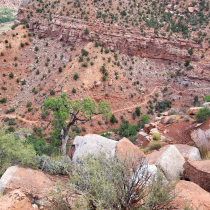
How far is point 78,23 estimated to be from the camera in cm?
Answer: 3441

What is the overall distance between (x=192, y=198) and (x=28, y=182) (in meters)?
5.66

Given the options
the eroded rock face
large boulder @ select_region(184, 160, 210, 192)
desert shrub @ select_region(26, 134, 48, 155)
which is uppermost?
the eroded rock face

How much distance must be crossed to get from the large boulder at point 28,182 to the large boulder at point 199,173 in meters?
4.88

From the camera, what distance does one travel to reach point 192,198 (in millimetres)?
4078

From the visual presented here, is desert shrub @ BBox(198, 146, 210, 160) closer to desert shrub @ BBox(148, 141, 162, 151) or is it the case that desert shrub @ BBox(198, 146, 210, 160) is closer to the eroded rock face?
desert shrub @ BBox(148, 141, 162, 151)

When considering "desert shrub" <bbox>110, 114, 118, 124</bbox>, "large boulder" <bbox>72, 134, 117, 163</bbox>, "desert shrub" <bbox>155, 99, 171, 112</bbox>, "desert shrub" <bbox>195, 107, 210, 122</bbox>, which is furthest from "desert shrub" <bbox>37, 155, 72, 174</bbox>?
"desert shrub" <bbox>155, 99, 171, 112</bbox>

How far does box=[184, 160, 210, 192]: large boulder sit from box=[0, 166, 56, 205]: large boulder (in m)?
4.88

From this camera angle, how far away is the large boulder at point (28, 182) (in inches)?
205

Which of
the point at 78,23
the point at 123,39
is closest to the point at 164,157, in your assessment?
the point at 123,39

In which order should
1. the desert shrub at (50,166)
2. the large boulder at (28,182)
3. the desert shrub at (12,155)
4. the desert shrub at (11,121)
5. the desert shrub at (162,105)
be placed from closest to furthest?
the large boulder at (28,182) < the desert shrub at (12,155) < the desert shrub at (50,166) < the desert shrub at (11,121) < the desert shrub at (162,105)

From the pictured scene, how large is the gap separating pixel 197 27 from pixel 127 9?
18200 mm

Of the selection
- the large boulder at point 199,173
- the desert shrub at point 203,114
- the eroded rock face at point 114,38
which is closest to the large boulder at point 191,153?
the large boulder at point 199,173

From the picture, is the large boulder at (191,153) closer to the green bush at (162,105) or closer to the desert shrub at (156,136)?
the desert shrub at (156,136)

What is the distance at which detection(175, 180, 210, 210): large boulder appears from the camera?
3803mm
